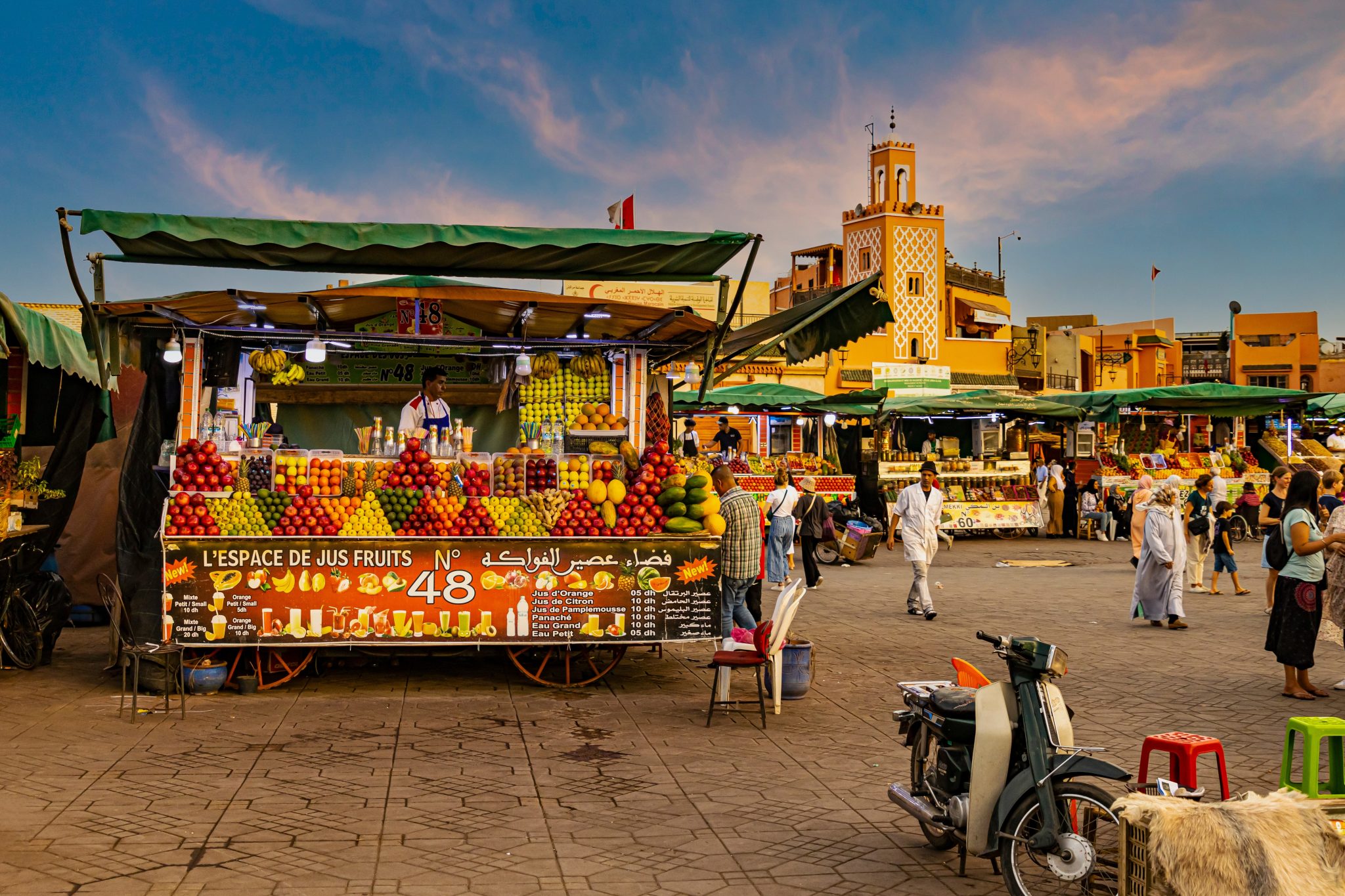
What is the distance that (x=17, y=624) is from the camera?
31.2ft

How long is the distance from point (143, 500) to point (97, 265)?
202 centimetres

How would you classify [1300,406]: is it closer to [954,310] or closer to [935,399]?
[935,399]

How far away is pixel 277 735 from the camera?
7426 mm

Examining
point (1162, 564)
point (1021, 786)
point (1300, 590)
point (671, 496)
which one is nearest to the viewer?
point (1021, 786)

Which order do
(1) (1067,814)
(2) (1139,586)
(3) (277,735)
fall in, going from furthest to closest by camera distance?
1. (2) (1139,586)
2. (3) (277,735)
3. (1) (1067,814)

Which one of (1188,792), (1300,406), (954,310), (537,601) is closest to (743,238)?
(537,601)

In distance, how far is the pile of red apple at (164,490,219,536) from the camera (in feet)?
28.4

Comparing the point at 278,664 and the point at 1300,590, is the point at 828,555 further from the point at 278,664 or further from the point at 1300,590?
the point at 278,664

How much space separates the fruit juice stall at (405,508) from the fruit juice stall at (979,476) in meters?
16.1

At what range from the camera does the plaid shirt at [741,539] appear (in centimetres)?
974

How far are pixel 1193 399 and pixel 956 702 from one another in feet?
78.4

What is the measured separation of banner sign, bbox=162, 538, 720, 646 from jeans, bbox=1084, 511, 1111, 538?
734 inches

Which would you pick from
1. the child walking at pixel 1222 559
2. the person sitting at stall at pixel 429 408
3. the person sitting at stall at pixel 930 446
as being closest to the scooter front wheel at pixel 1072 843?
the person sitting at stall at pixel 429 408

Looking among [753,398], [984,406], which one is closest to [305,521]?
[753,398]
